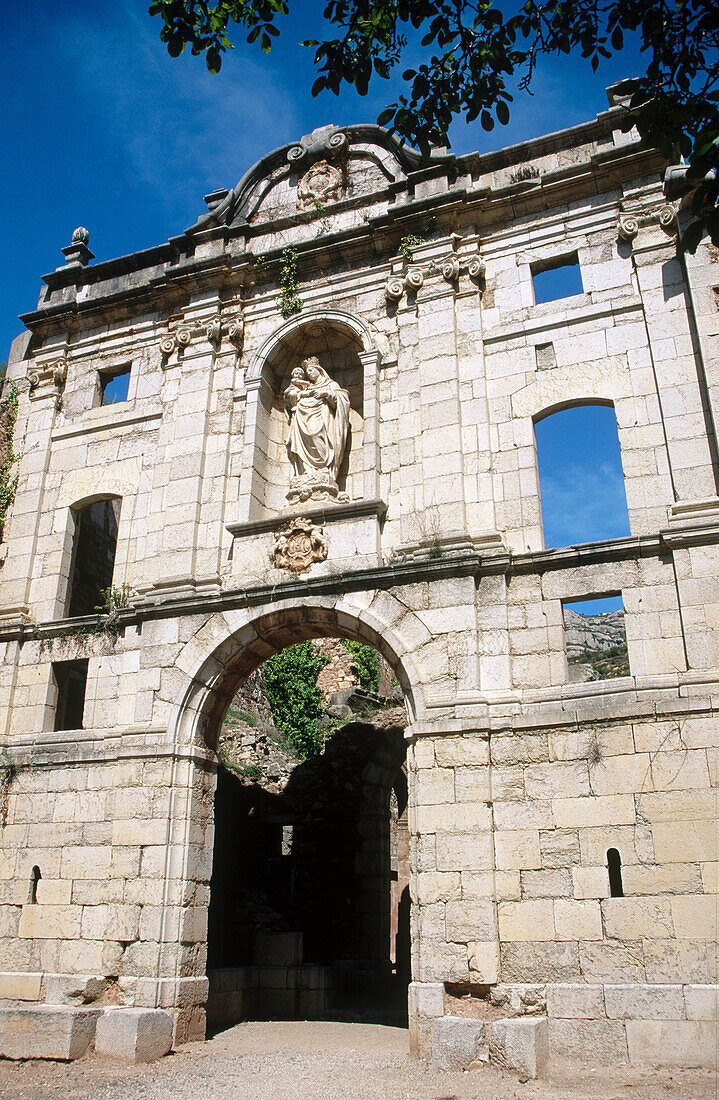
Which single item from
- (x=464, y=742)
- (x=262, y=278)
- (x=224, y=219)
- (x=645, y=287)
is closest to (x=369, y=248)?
(x=262, y=278)

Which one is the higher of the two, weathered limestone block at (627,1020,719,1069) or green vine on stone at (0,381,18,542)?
green vine on stone at (0,381,18,542)

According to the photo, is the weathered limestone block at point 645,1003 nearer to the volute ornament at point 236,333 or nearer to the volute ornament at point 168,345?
the volute ornament at point 236,333

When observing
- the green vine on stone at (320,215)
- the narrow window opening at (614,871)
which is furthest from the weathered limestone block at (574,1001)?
the green vine on stone at (320,215)

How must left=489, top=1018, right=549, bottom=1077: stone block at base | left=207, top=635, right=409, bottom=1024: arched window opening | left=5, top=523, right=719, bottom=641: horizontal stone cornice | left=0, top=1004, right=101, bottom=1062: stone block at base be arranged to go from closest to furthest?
1. left=489, top=1018, right=549, bottom=1077: stone block at base
2. left=0, top=1004, right=101, bottom=1062: stone block at base
3. left=5, top=523, right=719, bottom=641: horizontal stone cornice
4. left=207, top=635, right=409, bottom=1024: arched window opening

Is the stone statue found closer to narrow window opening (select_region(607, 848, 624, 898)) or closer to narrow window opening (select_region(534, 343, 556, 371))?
narrow window opening (select_region(534, 343, 556, 371))

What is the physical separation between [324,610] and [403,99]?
19.5 ft

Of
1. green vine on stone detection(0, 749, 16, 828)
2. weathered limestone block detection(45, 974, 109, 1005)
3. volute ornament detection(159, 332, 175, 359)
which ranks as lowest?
weathered limestone block detection(45, 974, 109, 1005)

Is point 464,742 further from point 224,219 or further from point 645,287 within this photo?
point 224,219

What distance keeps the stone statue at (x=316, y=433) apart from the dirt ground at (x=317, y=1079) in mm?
6629

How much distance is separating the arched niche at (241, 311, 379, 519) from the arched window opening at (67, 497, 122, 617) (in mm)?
3256

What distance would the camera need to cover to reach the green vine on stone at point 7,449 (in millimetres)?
14148

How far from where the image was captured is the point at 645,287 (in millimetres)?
11203

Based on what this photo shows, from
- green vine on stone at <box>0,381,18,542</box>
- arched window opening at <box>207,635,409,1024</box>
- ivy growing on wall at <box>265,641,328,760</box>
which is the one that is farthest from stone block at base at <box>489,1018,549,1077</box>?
ivy growing on wall at <box>265,641,328,760</box>

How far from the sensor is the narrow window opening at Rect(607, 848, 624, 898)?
9000mm
